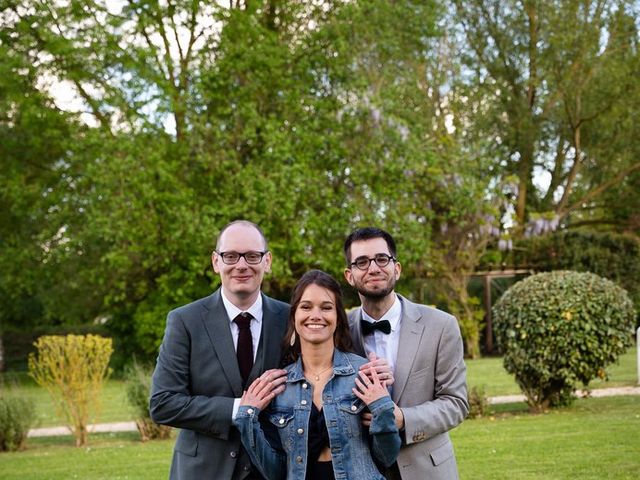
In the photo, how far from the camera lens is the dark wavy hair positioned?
13.3 ft

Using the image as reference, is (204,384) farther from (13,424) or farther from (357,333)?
(13,424)

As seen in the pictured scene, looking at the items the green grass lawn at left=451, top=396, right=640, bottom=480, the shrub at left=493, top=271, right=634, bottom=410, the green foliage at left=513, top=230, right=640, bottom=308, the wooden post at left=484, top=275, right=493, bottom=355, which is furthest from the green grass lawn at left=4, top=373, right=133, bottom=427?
the green foliage at left=513, top=230, right=640, bottom=308

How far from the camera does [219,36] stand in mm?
23562

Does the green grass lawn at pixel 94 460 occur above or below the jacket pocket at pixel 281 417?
below

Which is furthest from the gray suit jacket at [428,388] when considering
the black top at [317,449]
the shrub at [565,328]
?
the shrub at [565,328]

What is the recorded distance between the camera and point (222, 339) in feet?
14.1

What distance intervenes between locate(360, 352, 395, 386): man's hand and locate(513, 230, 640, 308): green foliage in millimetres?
25183

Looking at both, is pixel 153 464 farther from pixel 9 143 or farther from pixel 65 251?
Answer: pixel 9 143

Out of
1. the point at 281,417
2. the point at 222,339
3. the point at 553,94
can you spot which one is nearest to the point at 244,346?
the point at 222,339

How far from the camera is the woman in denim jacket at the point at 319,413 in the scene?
3.82 m

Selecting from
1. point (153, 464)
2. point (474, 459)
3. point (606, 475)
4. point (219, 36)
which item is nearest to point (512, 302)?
point (474, 459)

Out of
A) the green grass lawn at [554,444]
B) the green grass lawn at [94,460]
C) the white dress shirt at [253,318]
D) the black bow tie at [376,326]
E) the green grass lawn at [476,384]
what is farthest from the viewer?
the green grass lawn at [476,384]

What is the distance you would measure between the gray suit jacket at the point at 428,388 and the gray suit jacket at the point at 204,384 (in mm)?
578

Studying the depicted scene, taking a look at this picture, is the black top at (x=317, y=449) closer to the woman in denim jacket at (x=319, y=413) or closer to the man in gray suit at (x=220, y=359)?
the woman in denim jacket at (x=319, y=413)
